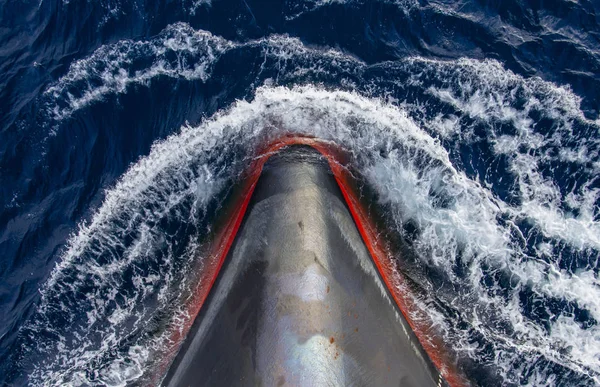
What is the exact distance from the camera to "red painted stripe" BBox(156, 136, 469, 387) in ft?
43.9

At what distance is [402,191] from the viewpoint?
16.8 metres

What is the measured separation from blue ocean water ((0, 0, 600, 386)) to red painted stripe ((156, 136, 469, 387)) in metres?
0.57

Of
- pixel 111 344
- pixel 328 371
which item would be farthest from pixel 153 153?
pixel 328 371

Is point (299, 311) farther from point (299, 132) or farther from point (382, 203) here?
point (299, 132)

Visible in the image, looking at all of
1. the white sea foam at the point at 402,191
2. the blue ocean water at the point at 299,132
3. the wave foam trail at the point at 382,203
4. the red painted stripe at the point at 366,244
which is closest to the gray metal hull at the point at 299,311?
the red painted stripe at the point at 366,244

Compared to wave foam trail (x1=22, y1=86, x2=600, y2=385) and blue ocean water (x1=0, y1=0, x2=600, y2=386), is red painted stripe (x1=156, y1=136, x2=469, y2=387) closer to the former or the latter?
blue ocean water (x1=0, y1=0, x2=600, y2=386)

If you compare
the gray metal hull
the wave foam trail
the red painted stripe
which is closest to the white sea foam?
the wave foam trail

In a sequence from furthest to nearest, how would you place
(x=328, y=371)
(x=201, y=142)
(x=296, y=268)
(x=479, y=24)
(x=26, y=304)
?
(x=479, y=24), (x=201, y=142), (x=26, y=304), (x=296, y=268), (x=328, y=371)

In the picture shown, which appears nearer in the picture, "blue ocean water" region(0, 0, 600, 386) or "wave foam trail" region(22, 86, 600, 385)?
"wave foam trail" region(22, 86, 600, 385)

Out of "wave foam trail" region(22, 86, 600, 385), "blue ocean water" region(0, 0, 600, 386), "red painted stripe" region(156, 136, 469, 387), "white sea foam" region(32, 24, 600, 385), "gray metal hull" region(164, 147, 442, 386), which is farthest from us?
"blue ocean water" region(0, 0, 600, 386)

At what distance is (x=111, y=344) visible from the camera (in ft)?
49.5

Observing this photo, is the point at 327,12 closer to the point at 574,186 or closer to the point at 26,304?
the point at 574,186

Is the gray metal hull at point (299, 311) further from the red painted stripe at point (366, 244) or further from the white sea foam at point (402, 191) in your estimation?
the white sea foam at point (402, 191)

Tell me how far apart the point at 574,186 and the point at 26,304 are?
1938 cm
